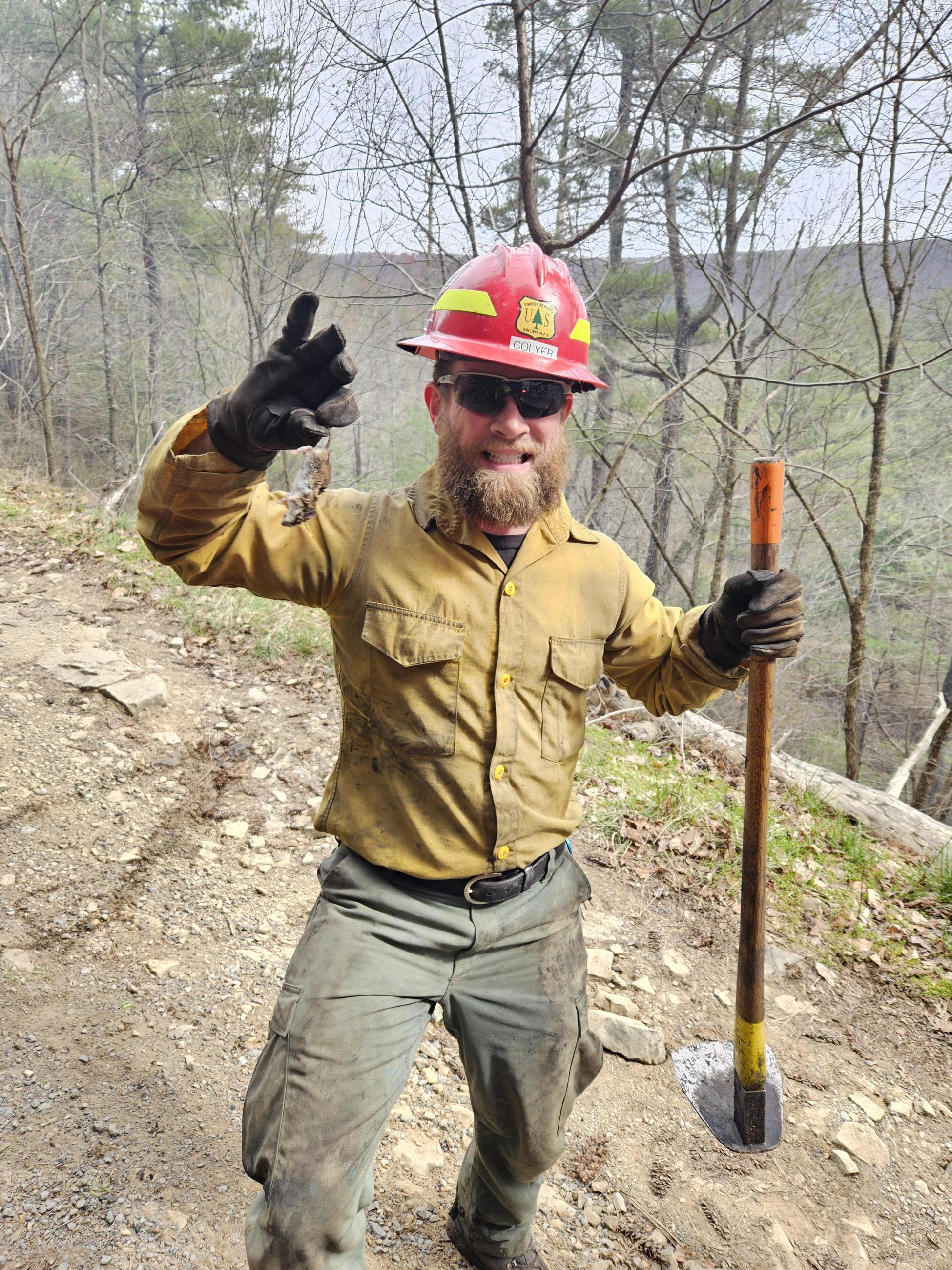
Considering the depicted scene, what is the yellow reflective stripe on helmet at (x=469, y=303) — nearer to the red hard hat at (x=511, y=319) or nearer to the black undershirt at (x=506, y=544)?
the red hard hat at (x=511, y=319)

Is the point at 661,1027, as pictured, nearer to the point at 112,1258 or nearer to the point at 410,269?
the point at 112,1258

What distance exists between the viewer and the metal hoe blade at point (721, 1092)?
2285 millimetres

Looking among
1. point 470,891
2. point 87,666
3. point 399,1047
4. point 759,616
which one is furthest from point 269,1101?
point 87,666

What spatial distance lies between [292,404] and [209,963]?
252 cm

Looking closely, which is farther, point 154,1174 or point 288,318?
point 154,1174

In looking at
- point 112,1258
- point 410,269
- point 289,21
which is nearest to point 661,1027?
point 112,1258

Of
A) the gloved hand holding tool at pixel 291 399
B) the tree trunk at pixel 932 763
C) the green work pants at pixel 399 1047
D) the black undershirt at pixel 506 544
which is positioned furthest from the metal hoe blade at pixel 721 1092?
the tree trunk at pixel 932 763

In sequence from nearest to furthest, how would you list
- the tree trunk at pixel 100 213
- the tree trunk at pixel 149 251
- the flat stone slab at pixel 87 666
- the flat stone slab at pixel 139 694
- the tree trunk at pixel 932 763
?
the flat stone slab at pixel 139 694, the flat stone slab at pixel 87 666, the tree trunk at pixel 932 763, the tree trunk at pixel 100 213, the tree trunk at pixel 149 251

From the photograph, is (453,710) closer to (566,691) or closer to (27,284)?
(566,691)

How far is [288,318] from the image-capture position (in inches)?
62.6

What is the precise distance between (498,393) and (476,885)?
49.5 inches

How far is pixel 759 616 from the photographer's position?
2049 millimetres

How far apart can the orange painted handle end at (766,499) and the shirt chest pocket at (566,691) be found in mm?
531

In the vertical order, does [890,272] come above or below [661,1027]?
above
